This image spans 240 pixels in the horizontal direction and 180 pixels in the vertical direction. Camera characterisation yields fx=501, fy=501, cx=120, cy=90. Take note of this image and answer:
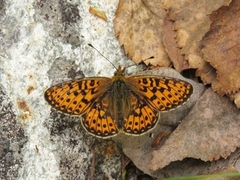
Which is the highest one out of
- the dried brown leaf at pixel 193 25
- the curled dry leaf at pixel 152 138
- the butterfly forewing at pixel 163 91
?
the dried brown leaf at pixel 193 25

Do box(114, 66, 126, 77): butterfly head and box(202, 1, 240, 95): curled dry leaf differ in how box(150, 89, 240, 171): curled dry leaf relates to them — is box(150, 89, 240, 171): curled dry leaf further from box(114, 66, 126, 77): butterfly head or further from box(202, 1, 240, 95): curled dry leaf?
box(114, 66, 126, 77): butterfly head

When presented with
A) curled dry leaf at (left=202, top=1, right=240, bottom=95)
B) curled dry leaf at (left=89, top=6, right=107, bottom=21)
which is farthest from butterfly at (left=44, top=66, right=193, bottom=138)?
curled dry leaf at (left=89, top=6, right=107, bottom=21)

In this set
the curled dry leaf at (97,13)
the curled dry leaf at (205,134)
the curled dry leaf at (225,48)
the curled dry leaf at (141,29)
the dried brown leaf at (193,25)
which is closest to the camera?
→ the curled dry leaf at (205,134)

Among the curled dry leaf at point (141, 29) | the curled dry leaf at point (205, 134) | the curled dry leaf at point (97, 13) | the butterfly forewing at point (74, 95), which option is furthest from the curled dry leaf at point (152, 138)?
the curled dry leaf at point (97, 13)

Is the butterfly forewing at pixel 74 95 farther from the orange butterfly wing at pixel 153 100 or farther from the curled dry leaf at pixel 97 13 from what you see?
the curled dry leaf at pixel 97 13

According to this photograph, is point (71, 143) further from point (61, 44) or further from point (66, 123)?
point (61, 44)

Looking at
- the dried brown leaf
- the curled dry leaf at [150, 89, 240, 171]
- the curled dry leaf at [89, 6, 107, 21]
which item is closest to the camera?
the curled dry leaf at [150, 89, 240, 171]

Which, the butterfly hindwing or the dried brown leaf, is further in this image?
the dried brown leaf
